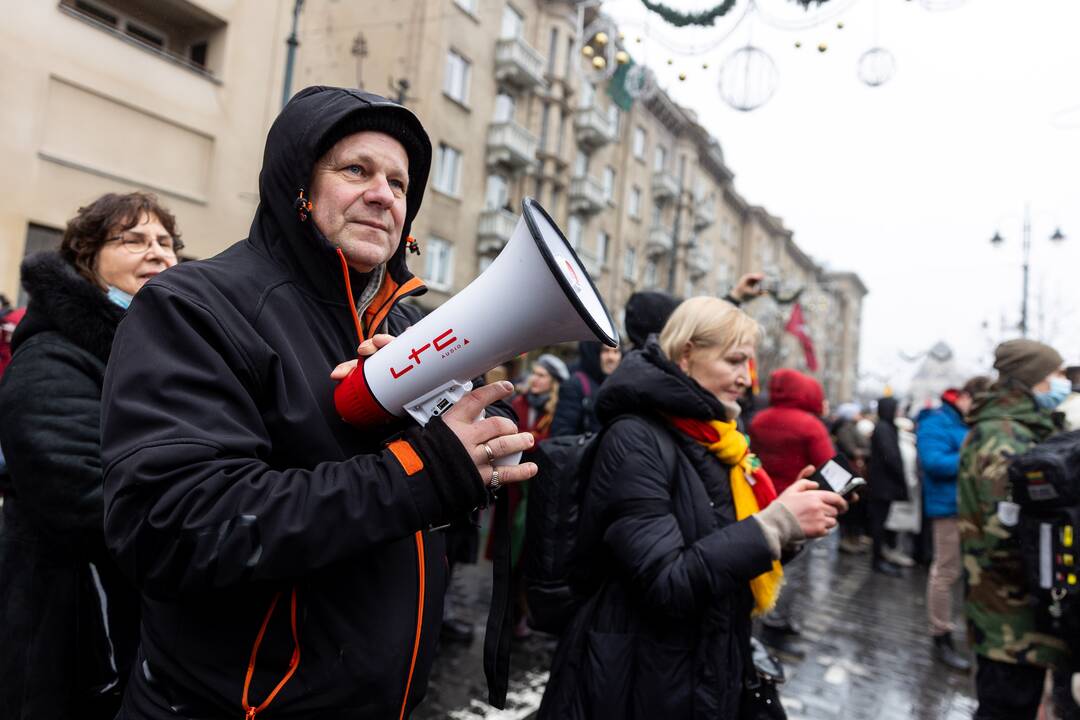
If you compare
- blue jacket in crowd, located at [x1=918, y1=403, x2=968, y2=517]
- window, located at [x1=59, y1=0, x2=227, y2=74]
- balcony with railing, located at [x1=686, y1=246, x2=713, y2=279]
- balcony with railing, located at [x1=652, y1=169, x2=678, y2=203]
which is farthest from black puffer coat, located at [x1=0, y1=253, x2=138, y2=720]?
balcony with railing, located at [x1=686, y1=246, x2=713, y2=279]

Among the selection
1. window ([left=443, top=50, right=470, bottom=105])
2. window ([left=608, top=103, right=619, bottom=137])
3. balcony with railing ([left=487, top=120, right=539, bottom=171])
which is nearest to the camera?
window ([left=443, top=50, right=470, bottom=105])

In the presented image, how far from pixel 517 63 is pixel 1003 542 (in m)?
19.5

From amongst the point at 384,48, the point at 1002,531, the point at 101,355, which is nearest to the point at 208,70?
the point at 384,48

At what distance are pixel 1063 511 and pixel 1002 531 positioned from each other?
800 millimetres

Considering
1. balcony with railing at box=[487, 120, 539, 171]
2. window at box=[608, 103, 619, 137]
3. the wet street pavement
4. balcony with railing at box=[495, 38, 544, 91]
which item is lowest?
the wet street pavement

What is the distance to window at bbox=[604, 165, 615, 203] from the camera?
27.7 metres

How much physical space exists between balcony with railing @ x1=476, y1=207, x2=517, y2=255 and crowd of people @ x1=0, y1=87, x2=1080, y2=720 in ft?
57.1

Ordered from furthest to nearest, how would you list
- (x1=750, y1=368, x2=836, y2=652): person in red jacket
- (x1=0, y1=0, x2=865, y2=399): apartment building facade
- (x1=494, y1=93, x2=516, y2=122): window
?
(x1=494, y1=93, x2=516, y2=122): window < (x1=0, y1=0, x2=865, y2=399): apartment building facade < (x1=750, y1=368, x2=836, y2=652): person in red jacket

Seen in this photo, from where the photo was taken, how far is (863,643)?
576cm

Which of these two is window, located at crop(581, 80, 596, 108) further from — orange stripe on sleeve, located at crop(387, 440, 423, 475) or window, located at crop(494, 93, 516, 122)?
orange stripe on sleeve, located at crop(387, 440, 423, 475)

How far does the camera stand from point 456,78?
63.4 ft

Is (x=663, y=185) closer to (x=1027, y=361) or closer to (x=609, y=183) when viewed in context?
(x=609, y=183)

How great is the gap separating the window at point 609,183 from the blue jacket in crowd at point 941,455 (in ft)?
70.4

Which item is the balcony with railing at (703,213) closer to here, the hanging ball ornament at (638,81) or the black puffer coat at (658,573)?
the hanging ball ornament at (638,81)
